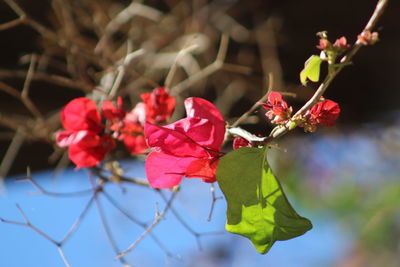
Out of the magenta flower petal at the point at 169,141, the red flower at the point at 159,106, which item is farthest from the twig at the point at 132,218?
the magenta flower petal at the point at 169,141

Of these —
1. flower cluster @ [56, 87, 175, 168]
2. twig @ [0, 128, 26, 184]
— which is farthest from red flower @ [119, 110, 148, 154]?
twig @ [0, 128, 26, 184]

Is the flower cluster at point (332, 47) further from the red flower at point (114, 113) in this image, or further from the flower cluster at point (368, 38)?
the red flower at point (114, 113)

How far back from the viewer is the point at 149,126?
38 cm

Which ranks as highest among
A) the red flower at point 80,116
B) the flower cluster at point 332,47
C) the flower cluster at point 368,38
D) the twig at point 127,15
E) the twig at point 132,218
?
the flower cluster at point 368,38

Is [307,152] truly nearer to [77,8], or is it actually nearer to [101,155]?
[77,8]

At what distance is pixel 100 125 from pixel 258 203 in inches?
9.9

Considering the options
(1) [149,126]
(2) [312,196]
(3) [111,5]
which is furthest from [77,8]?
(2) [312,196]

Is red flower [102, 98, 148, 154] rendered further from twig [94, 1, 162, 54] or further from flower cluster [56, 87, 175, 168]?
twig [94, 1, 162, 54]

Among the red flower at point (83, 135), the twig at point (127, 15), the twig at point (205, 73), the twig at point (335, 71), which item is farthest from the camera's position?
the twig at point (127, 15)

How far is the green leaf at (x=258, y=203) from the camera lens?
36 cm

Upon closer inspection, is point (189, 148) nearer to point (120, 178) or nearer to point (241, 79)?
point (120, 178)

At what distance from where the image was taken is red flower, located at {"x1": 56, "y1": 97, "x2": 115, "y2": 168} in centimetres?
52

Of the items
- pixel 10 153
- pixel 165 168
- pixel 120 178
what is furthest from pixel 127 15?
pixel 165 168

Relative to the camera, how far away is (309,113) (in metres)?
0.36
